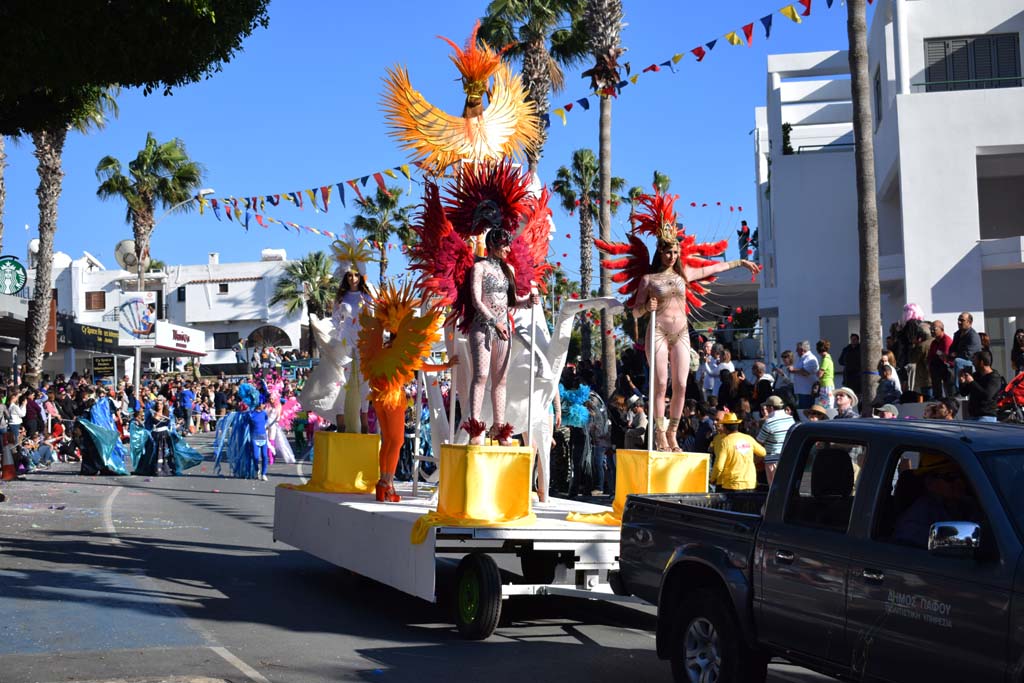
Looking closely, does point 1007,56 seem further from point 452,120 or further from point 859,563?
point 859,563

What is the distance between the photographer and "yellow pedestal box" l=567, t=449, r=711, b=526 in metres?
9.16

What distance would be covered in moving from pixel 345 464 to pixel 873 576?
744 centimetres

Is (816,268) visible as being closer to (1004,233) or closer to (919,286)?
(1004,233)

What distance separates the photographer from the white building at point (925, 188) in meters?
22.4

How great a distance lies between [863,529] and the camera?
5762 millimetres

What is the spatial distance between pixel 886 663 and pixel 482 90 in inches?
333

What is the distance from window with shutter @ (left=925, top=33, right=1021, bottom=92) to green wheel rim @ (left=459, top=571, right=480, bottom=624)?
1963 cm

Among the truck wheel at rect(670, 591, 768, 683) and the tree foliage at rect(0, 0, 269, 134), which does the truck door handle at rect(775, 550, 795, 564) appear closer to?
the truck wheel at rect(670, 591, 768, 683)

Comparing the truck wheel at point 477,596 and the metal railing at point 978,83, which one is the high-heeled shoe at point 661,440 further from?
the metal railing at point 978,83

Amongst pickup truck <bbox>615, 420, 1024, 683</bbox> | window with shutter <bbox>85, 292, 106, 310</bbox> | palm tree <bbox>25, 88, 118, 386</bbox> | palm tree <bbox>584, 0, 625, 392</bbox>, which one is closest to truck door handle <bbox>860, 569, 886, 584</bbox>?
pickup truck <bbox>615, 420, 1024, 683</bbox>

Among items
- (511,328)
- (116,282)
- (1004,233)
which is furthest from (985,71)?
(116,282)

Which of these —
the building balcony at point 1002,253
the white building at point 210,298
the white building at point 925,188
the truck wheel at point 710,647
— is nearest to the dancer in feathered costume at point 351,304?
the truck wheel at point 710,647

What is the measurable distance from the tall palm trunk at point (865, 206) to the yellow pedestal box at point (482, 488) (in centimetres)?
810

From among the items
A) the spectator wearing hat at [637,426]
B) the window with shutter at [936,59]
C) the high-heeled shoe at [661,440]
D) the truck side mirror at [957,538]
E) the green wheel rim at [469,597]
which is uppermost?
the window with shutter at [936,59]
